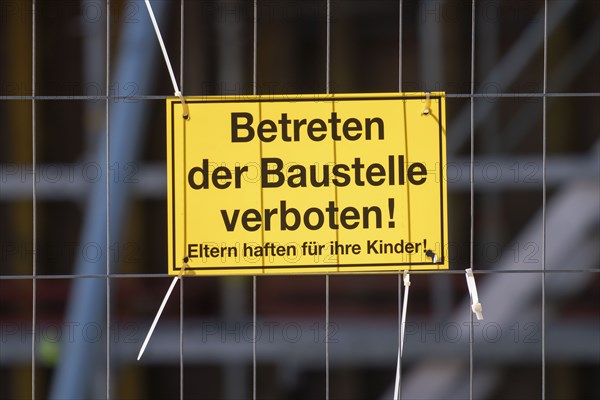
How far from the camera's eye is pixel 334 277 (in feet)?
12.3

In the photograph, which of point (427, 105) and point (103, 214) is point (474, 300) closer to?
point (427, 105)

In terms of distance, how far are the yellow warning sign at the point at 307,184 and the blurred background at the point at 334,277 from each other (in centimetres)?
114

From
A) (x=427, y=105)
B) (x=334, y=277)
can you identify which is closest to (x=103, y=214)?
(x=334, y=277)

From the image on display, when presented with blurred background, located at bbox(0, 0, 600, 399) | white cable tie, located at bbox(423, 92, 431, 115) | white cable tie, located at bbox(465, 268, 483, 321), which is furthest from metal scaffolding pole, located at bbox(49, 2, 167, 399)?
white cable tie, located at bbox(465, 268, 483, 321)

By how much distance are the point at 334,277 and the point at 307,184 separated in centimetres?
140

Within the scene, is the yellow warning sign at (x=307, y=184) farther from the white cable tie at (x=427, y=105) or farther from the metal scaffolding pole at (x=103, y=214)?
the metal scaffolding pole at (x=103, y=214)

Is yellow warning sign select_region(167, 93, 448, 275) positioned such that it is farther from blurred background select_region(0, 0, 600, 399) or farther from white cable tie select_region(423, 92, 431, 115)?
blurred background select_region(0, 0, 600, 399)

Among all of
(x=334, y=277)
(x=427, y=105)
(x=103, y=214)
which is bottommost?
(x=334, y=277)

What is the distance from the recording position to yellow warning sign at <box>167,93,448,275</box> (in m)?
2.38

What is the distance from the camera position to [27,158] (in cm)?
374

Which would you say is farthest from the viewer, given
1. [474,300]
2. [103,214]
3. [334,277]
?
[334,277]

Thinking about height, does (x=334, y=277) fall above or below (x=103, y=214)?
below

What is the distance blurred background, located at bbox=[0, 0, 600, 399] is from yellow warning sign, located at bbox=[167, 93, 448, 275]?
1.14 meters

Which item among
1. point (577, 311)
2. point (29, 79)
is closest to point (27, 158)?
point (29, 79)
